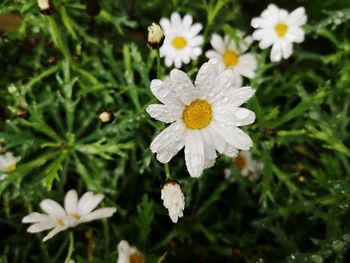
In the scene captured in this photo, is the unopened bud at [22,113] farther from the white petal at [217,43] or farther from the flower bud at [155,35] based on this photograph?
the white petal at [217,43]

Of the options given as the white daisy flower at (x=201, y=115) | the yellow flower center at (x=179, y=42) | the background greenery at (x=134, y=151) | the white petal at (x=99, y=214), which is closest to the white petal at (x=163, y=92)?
the white daisy flower at (x=201, y=115)

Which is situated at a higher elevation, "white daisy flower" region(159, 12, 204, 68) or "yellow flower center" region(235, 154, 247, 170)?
"white daisy flower" region(159, 12, 204, 68)

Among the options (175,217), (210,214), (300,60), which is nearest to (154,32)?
(175,217)

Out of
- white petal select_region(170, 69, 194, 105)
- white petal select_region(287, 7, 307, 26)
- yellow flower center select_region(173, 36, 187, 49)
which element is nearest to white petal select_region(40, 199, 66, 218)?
white petal select_region(170, 69, 194, 105)

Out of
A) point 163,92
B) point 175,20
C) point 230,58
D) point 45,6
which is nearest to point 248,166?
point 230,58

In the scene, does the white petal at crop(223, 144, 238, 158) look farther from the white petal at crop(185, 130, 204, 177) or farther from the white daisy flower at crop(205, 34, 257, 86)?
the white daisy flower at crop(205, 34, 257, 86)

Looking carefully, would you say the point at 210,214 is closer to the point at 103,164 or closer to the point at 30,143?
the point at 103,164

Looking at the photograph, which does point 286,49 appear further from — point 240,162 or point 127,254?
point 127,254
